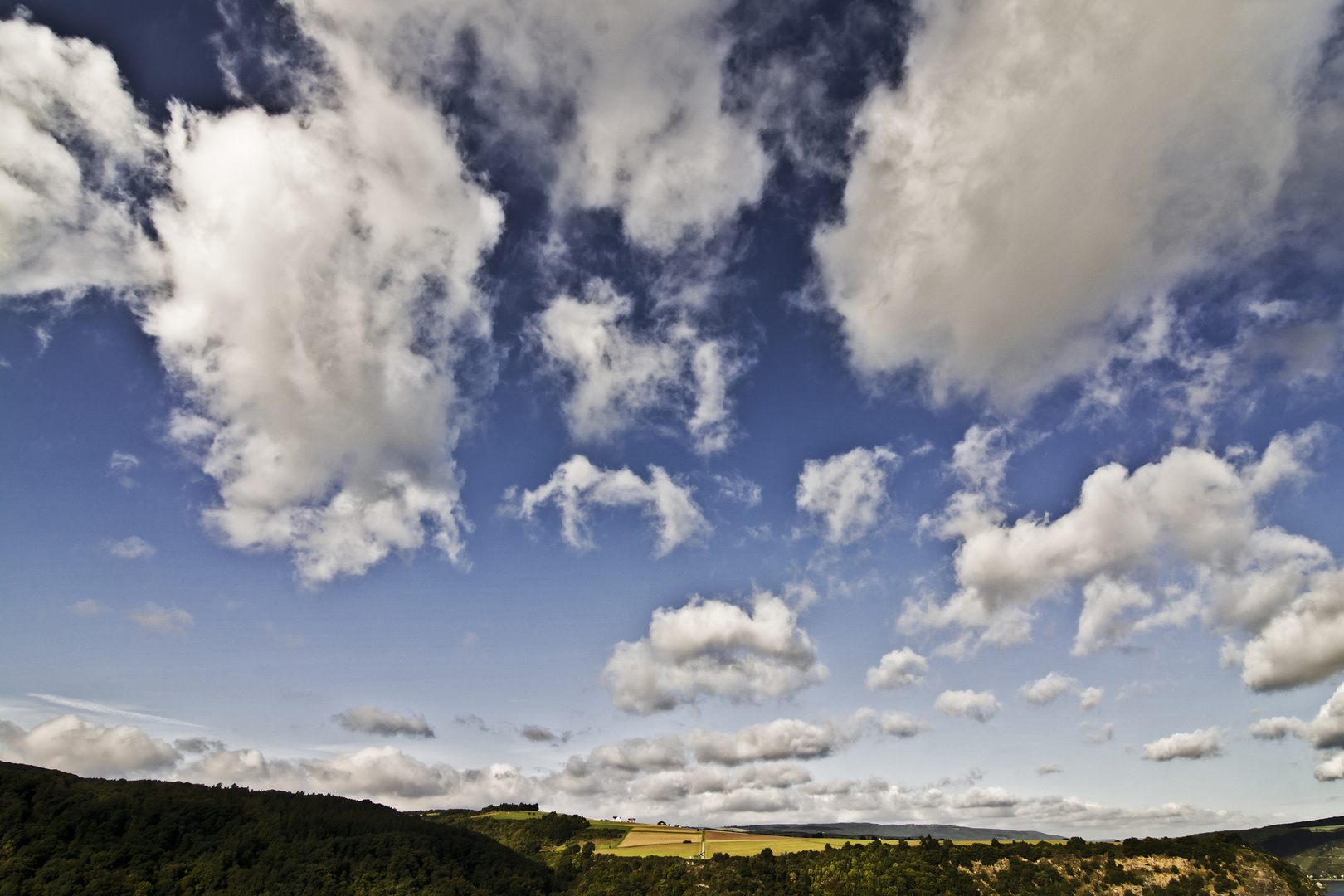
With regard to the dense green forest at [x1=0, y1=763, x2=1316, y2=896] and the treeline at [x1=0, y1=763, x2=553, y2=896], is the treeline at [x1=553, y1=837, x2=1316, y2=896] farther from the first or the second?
the treeline at [x1=0, y1=763, x2=553, y2=896]

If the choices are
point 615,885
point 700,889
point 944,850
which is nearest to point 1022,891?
point 944,850

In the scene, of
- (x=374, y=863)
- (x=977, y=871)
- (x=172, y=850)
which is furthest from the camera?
(x=374, y=863)

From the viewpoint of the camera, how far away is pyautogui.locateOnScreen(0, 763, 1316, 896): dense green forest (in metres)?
149

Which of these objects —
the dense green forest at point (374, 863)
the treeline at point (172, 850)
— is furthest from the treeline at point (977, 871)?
the treeline at point (172, 850)


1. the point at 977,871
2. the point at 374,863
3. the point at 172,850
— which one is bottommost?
the point at 977,871

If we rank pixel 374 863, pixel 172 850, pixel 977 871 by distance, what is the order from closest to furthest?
pixel 172 850 → pixel 977 871 → pixel 374 863

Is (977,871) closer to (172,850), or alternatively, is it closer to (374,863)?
(374,863)

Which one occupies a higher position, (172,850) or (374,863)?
(172,850)

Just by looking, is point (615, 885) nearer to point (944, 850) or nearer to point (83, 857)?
point (944, 850)

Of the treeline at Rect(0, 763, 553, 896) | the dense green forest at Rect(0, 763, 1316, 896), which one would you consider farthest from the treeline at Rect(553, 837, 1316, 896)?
the treeline at Rect(0, 763, 553, 896)

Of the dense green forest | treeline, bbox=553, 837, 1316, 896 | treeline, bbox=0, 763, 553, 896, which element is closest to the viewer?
treeline, bbox=0, 763, 553, 896

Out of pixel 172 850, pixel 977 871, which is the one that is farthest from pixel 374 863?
pixel 977 871

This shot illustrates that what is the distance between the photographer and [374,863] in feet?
602

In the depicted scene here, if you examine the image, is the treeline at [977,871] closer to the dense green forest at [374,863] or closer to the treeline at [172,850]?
the dense green forest at [374,863]
